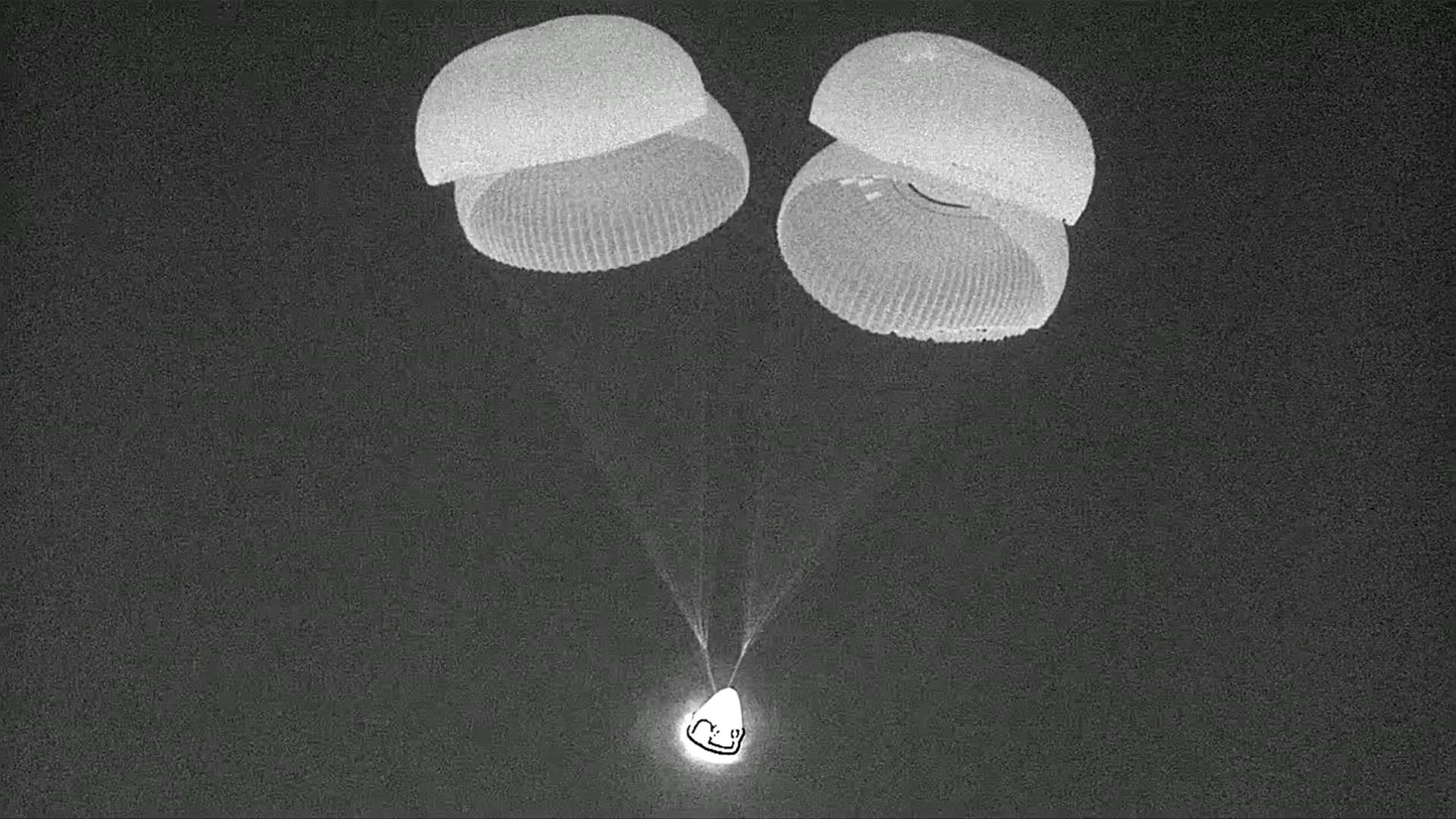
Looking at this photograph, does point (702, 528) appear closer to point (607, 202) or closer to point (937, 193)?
point (607, 202)

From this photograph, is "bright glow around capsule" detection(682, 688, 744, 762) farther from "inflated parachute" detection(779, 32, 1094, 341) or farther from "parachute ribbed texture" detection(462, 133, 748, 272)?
"parachute ribbed texture" detection(462, 133, 748, 272)

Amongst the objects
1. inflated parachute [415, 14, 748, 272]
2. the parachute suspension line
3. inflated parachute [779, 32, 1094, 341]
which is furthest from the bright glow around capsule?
inflated parachute [415, 14, 748, 272]

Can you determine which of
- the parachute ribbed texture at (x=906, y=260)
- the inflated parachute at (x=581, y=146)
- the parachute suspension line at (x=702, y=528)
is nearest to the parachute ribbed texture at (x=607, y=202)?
the inflated parachute at (x=581, y=146)

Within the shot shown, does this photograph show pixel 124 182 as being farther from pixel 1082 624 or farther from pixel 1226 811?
pixel 1226 811

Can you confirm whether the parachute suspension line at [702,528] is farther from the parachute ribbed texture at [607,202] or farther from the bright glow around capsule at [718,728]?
the parachute ribbed texture at [607,202]

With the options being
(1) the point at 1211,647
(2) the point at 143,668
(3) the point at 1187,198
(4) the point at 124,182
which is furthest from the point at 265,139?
(1) the point at 1211,647

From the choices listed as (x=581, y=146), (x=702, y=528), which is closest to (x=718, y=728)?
(x=702, y=528)

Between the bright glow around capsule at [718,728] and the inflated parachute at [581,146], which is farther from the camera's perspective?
the bright glow around capsule at [718,728]
